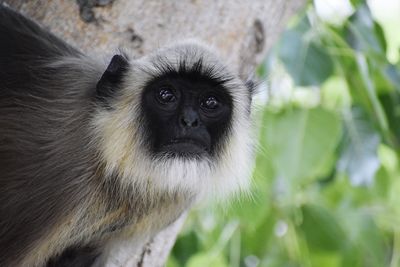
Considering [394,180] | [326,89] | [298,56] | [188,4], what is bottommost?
[394,180]

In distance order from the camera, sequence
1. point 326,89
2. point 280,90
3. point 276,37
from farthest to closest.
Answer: point 326,89
point 280,90
point 276,37

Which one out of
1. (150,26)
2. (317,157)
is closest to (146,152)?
(150,26)

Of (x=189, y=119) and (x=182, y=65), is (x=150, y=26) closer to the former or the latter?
(x=182, y=65)

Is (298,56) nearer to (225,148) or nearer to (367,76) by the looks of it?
(367,76)

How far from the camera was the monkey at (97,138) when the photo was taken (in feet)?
10.6

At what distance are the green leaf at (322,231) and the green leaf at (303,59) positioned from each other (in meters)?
0.70

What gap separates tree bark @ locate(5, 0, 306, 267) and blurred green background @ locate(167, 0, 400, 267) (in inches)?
10.5

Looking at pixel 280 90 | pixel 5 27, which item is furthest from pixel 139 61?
pixel 280 90

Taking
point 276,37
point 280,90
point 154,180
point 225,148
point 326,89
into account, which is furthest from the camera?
point 326,89

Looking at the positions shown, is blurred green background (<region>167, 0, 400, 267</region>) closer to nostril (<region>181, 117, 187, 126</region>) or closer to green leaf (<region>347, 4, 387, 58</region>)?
green leaf (<region>347, 4, 387, 58</region>)

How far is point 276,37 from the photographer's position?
13.2 ft

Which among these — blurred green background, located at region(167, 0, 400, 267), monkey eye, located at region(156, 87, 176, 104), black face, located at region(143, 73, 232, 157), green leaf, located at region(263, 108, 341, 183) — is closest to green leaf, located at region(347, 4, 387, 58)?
blurred green background, located at region(167, 0, 400, 267)

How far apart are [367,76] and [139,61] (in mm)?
1168

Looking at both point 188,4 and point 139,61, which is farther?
point 188,4
